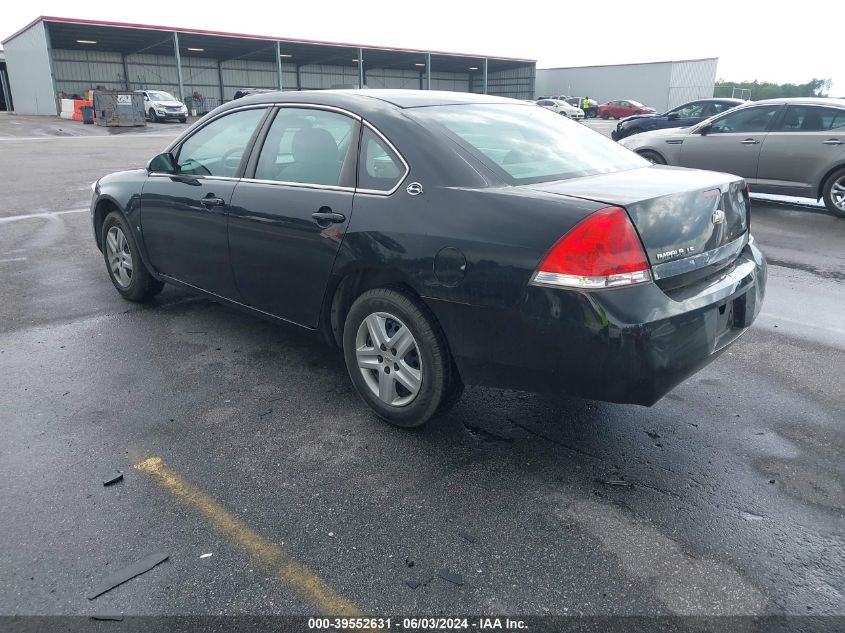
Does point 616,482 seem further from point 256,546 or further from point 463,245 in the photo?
point 256,546

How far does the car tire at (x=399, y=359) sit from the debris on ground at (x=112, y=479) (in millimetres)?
1205

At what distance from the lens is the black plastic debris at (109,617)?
2.12 m

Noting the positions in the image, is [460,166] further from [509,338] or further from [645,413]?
[645,413]

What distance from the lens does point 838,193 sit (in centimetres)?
902

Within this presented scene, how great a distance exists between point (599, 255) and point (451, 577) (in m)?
1.33

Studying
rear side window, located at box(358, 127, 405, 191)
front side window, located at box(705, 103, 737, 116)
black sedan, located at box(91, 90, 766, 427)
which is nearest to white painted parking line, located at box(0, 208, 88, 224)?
black sedan, located at box(91, 90, 766, 427)

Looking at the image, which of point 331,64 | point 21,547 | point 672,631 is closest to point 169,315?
point 21,547

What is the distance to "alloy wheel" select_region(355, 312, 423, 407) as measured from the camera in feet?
10.4

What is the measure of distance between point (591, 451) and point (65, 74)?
50.0 metres

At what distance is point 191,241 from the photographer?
438cm

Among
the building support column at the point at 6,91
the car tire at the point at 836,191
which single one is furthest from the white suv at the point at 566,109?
the building support column at the point at 6,91

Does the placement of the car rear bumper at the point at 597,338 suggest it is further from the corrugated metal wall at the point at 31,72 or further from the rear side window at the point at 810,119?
the corrugated metal wall at the point at 31,72

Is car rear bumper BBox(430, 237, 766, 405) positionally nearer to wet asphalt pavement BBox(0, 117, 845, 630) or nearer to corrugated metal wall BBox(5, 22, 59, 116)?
wet asphalt pavement BBox(0, 117, 845, 630)

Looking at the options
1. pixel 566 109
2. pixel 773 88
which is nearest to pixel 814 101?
pixel 566 109
